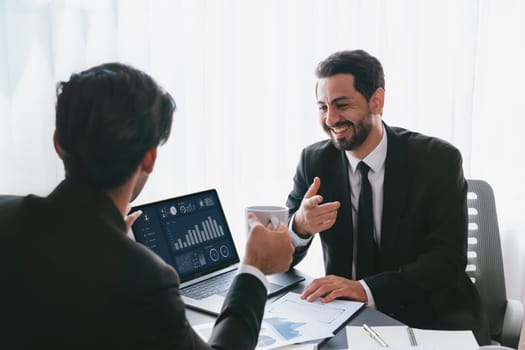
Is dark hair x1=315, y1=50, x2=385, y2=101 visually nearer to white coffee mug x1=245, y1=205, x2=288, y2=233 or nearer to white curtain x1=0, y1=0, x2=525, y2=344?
white curtain x1=0, y1=0, x2=525, y2=344

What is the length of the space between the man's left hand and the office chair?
647 mm

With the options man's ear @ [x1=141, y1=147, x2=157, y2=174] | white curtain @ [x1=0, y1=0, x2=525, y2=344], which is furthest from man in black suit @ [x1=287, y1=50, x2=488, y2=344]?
man's ear @ [x1=141, y1=147, x2=157, y2=174]

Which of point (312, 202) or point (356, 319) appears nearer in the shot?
point (356, 319)

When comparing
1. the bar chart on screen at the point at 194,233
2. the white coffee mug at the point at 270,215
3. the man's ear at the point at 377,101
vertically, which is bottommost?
the bar chart on screen at the point at 194,233

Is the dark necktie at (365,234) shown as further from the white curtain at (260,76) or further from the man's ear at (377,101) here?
the white curtain at (260,76)

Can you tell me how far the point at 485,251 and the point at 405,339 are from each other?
89cm

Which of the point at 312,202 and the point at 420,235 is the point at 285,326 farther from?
the point at 420,235

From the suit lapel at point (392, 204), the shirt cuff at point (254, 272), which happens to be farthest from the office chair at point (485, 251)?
the shirt cuff at point (254, 272)

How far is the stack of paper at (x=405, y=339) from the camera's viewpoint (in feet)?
3.45

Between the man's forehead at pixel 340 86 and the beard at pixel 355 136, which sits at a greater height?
the man's forehead at pixel 340 86

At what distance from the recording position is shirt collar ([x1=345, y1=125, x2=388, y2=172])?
5.89 ft

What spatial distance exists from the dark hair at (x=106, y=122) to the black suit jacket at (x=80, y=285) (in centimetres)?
5

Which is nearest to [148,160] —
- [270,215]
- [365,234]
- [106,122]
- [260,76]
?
[106,122]

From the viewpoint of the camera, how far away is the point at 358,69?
180cm
